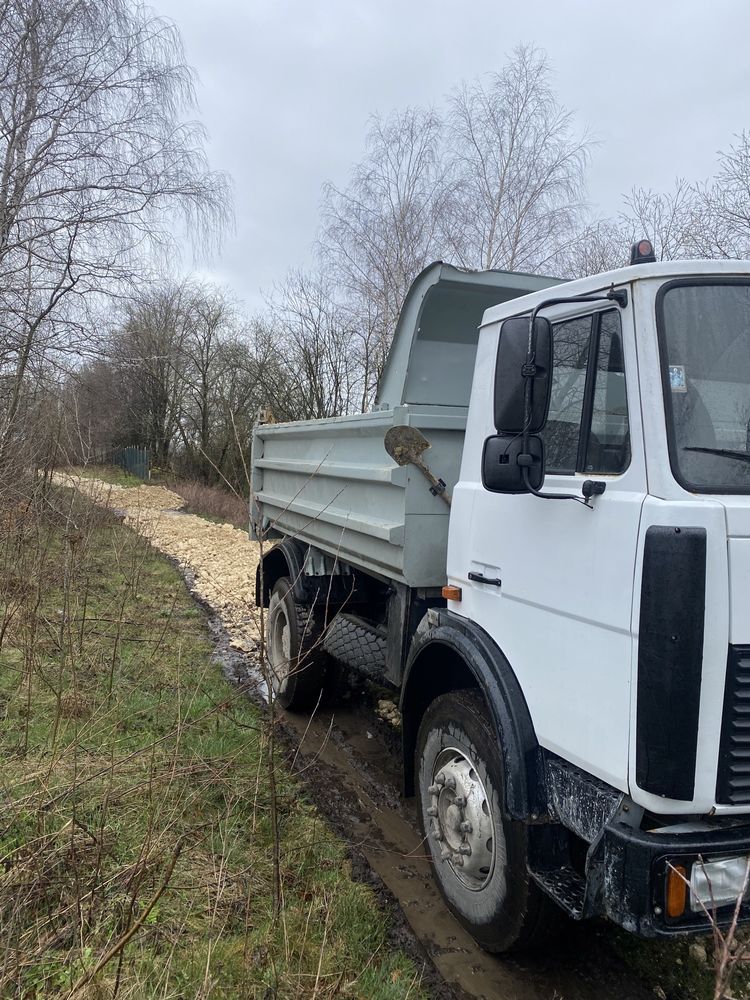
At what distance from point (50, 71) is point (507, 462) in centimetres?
1111

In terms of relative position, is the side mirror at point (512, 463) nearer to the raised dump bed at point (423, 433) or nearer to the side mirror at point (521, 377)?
the side mirror at point (521, 377)

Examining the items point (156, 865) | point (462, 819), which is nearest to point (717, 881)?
point (462, 819)

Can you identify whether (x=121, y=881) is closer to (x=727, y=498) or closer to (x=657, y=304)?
(x=727, y=498)

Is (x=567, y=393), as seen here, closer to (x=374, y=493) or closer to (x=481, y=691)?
(x=481, y=691)

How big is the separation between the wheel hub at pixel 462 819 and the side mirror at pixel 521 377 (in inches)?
54.2

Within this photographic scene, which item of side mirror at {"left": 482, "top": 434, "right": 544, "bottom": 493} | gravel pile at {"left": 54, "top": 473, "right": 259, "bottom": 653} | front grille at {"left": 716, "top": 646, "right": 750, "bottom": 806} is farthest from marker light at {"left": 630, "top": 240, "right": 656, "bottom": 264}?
gravel pile at {"left": 54, "top": 473, "right": 259, "bottom": 653}

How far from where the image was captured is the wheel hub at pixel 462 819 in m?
2.59

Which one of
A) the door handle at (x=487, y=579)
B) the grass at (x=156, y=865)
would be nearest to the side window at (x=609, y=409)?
the door handle at (x=487, y=579)

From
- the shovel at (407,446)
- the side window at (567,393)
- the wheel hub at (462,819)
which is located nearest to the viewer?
the side window at (567,393)

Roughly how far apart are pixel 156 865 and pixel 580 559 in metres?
1.93

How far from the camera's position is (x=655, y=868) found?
1.82m

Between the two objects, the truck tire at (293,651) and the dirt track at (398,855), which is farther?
the truck tire at (293,651)

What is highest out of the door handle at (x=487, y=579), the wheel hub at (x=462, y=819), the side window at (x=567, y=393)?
the side window at (x=567, y=393)

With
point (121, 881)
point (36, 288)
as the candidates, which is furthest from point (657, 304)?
point (36, 288)
